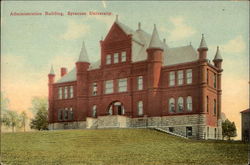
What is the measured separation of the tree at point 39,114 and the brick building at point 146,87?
13066 millimetres

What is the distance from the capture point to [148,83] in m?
36.4

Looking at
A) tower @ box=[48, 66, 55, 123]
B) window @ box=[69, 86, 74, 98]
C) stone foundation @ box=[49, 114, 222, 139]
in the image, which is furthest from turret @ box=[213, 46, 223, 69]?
tower @ box=[48, 66, 55, 123]

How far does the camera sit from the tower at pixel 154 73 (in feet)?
118

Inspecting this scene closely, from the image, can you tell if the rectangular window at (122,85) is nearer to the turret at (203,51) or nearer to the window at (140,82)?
the window at (140,82)

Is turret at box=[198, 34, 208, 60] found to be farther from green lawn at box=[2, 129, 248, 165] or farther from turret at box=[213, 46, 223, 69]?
green lawn at box=[2, 129, 248, 165]

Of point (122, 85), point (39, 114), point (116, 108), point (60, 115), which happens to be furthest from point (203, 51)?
point (39, 114)

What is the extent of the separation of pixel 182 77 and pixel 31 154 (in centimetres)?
1968

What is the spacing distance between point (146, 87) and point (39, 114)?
84.1ft

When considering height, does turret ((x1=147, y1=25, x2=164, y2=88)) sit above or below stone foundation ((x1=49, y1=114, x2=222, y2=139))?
above

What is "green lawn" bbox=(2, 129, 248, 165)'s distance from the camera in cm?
1805

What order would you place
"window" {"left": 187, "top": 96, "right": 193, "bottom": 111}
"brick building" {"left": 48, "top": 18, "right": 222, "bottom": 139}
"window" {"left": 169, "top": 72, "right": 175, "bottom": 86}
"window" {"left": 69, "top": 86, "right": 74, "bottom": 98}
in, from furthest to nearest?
"window" {"left": 69, "top": 86, "right": 74, "bottom": 98}
"window" {"left": 169, "top": 72, "right": 175, "bottom": 86}
"window" {"left": 187, "top": 96, "right": 193, "bottom": 111}
"brick building" {"left": 48, "top": 18, "right": 222, "bottom": 139}

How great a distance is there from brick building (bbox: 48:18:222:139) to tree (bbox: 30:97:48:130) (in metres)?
13.1

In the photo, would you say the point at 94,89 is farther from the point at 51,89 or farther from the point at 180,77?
the point at 180,77

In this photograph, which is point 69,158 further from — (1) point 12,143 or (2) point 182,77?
(2) point 182,77
